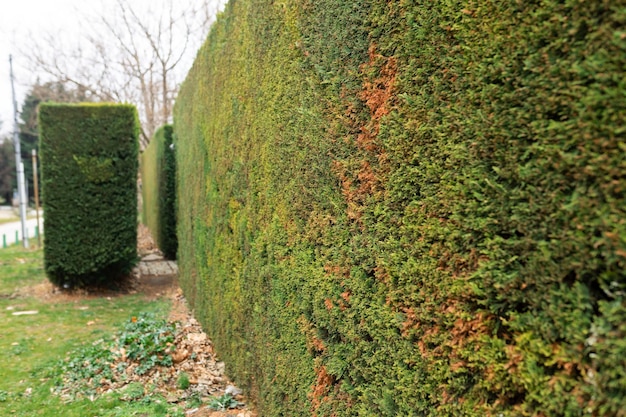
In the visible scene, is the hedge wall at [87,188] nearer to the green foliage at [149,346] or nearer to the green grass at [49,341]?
the green grass at [49,341]

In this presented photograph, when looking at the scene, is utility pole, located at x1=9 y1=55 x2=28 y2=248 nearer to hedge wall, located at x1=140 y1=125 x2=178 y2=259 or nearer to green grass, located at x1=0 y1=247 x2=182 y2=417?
green grass, located at x1=0 y1=247 x2=182 y2=417

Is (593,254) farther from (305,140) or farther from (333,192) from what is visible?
(305,140)

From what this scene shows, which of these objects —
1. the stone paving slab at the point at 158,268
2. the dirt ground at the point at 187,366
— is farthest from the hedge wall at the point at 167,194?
the dirt ground at the point at 187,366

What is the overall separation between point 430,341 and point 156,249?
15.6 meters

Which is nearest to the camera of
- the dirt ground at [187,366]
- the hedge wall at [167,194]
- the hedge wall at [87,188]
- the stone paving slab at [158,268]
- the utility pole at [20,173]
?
the dirt ground at [187,366]

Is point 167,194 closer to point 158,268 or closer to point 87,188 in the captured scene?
point 158,268

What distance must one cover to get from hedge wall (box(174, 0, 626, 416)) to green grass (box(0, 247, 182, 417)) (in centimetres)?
187

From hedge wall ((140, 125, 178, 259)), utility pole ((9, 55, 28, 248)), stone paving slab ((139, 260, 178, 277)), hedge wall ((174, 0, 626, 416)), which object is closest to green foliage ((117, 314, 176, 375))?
hedge wall ((174, 0, 626, 416))

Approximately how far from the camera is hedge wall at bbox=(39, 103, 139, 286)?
350 inches

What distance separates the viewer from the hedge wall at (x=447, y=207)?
99 centimetres

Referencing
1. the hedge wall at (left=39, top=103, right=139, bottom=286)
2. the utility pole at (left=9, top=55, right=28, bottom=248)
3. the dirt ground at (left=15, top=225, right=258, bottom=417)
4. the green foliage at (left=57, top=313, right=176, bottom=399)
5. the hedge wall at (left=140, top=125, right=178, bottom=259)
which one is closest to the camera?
the dirt ground at (left=15, top=225, right=258, bottom=417)

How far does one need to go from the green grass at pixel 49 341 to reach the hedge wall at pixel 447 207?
6.15 feet

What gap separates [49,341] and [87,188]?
3.52 meters

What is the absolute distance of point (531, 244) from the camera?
112cm
